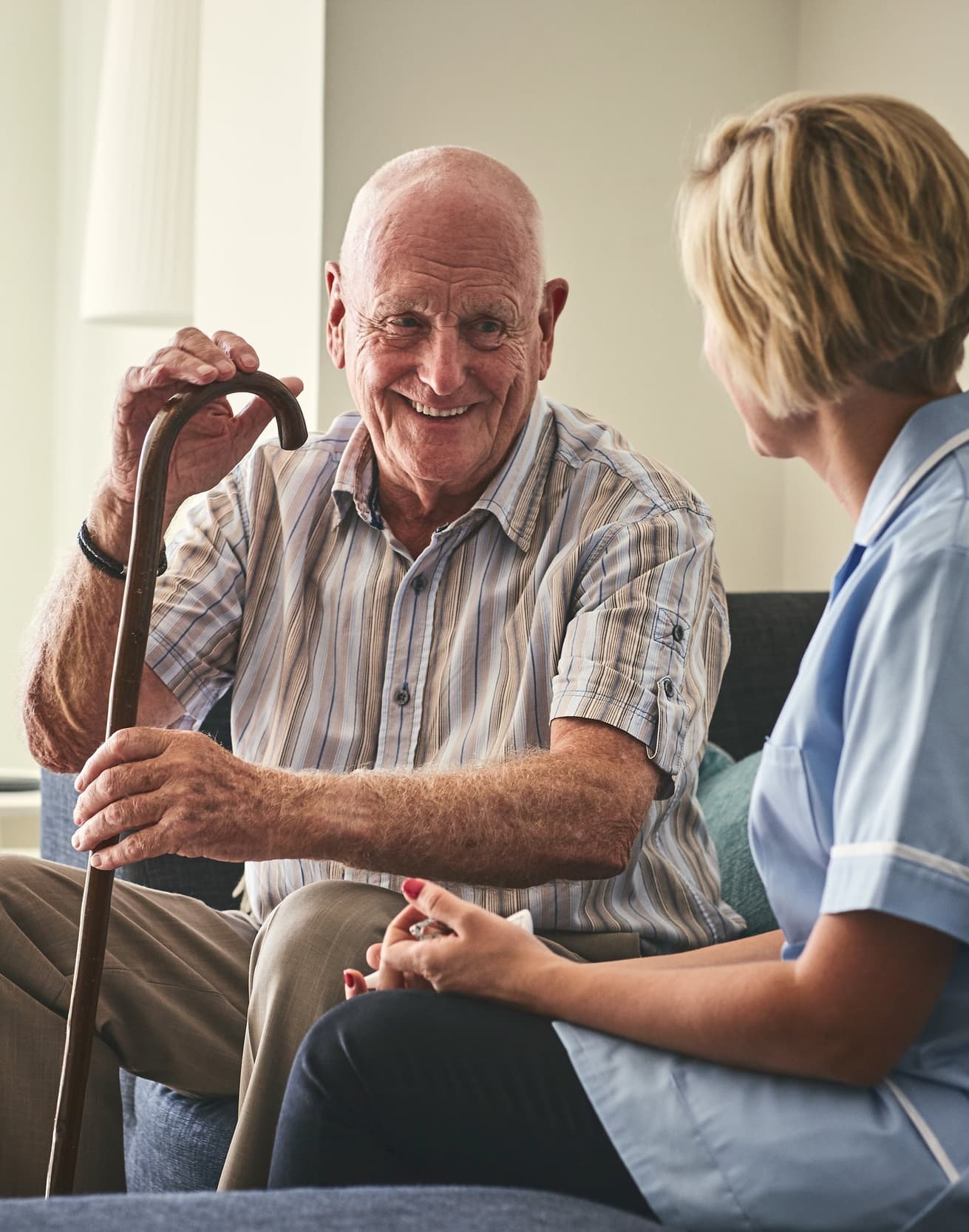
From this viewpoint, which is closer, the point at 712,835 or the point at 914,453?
the point at 914,453

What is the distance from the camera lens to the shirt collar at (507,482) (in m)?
1.79

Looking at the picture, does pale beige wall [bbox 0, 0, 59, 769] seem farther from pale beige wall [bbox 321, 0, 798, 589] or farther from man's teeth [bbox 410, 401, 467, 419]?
man's teeth [bbox 410, 401, 467, 419]

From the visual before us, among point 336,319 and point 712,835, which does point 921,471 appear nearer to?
point 336,319

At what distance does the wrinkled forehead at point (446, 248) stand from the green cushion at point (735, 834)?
808mm

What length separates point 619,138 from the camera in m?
3.23

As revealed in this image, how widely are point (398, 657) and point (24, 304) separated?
2.70 metres

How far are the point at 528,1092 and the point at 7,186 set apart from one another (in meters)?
3.63

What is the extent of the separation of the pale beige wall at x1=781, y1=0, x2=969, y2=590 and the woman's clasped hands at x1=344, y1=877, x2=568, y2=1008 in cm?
196

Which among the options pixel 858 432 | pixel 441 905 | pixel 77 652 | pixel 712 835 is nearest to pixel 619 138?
pixel 712 835

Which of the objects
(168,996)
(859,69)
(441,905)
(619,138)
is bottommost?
(168,996)

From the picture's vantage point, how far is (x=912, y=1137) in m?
0.89

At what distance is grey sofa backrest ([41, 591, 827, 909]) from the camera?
2340 mm

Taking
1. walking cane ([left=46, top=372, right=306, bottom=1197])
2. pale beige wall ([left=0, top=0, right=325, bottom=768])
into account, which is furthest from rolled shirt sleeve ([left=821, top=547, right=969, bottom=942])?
pale beige wall ([left=0, top=0, right=325, bottom=768])

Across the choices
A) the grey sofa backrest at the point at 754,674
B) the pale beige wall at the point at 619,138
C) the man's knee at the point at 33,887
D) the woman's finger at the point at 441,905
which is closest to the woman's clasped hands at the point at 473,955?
the woman's finger at the point at 441,905
